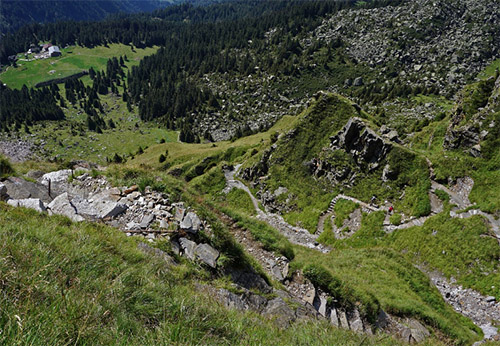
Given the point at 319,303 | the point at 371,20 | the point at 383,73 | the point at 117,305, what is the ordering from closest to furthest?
the point at 117,305
the point at 319,303
the point at 383,73
the point at 371,20

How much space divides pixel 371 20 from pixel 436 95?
9744 cm

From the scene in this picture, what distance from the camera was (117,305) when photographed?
3625mm

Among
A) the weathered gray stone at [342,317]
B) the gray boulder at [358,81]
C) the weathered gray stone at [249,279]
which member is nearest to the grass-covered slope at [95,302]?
the weathered gray stone at [249,279]

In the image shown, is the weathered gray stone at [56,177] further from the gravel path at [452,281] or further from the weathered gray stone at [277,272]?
the gravel path at [452,281]

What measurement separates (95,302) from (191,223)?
5702mm

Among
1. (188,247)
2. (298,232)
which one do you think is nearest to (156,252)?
(188,247)

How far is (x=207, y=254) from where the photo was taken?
8477mm

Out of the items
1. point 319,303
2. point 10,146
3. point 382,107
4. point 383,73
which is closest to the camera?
point 319,303

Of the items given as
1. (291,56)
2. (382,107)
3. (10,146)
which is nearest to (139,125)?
(10,146)

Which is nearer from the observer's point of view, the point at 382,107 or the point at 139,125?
the point at 382,107

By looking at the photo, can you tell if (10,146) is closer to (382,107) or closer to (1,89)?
(1,89)

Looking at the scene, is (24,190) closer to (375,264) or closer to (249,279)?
(249,279)

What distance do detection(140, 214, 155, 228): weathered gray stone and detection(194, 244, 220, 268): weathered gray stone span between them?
203cm

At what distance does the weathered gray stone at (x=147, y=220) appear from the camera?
8.69 metres
